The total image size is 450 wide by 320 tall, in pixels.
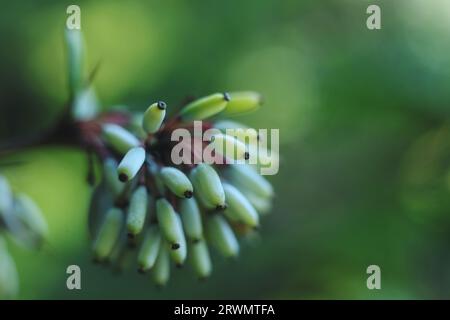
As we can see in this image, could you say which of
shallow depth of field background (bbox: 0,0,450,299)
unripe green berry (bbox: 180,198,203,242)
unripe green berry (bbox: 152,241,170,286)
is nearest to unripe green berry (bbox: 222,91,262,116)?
unripe green berry (bbox: 180,198,203,242)

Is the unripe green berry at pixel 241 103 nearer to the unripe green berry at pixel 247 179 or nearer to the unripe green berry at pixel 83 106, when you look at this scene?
the unripe green berry at pixel 247 179

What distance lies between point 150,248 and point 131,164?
8.7 inches

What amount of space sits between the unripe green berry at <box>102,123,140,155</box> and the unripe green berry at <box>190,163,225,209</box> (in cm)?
15

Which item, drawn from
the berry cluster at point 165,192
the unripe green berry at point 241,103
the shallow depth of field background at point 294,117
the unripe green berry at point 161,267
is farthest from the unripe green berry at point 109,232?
the shallow depth of field background at point 294,117

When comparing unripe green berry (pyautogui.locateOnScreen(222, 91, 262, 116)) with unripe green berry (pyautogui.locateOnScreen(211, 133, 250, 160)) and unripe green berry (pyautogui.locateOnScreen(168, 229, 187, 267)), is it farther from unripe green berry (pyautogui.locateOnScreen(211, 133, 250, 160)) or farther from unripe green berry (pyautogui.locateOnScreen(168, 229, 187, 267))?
unripe green berry (pyautogui.locateOnScreen(168, 229, 187, 267))

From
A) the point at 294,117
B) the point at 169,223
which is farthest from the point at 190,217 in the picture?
the point at 294,117

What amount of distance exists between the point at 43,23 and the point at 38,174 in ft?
1.90

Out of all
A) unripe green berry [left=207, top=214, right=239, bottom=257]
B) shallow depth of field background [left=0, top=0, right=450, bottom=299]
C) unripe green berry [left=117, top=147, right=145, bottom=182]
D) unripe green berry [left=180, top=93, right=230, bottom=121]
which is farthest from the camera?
shallow depth of field background [left=0, top=0, right=450, bottom=299]

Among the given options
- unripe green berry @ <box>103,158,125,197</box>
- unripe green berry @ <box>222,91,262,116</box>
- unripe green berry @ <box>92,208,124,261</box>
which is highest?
unripe green berry @ <box>222,91,262,116</box>

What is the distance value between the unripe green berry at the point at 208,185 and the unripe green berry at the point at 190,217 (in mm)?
56

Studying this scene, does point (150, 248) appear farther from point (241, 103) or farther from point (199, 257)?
point (241, 103)

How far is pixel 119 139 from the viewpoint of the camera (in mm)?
1321

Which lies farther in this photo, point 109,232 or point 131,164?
point 109,232

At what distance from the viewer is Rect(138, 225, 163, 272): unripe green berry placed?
1.33 meters
